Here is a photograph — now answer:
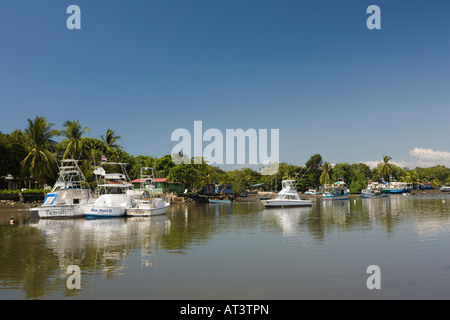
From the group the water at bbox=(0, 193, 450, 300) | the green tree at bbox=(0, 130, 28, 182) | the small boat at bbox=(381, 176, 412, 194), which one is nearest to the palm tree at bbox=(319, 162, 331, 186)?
the small boat at bbox=(381, 176, 412, 194)

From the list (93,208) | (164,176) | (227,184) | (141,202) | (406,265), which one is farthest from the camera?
(227,184)

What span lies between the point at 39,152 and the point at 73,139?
338 inches

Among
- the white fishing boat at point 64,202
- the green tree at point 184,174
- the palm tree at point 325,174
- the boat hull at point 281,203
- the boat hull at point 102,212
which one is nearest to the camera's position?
the boat hull at point 102,212

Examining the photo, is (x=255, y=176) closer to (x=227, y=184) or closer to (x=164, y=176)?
(x=227, y=184)

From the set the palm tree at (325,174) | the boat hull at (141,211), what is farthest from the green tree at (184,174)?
the palm tree at (325,174)

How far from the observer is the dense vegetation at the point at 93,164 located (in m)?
54.6

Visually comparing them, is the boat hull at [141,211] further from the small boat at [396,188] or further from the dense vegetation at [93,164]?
the small boat at [396,188]

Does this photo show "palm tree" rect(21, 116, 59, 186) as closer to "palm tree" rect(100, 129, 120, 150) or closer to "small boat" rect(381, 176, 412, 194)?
"palm tree" rect(100, 129, 120, 150)

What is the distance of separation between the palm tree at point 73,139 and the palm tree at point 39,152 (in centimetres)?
451

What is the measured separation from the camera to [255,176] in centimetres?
13525

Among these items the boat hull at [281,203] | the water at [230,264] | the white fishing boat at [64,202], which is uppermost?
the white fishing boat at [64,202]

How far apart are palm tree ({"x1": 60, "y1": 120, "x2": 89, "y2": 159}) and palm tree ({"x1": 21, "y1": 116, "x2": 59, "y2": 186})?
14.8 feet
